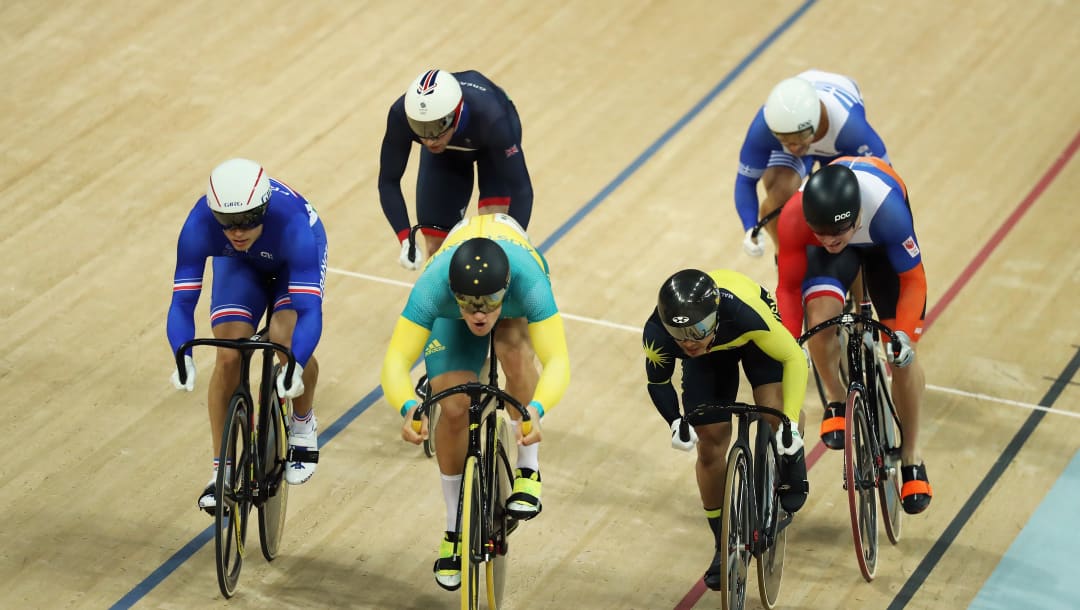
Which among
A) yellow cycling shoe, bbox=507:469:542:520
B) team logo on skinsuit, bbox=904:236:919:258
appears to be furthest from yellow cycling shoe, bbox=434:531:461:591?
team logo on skinsuit, bbox=904:236:919:258

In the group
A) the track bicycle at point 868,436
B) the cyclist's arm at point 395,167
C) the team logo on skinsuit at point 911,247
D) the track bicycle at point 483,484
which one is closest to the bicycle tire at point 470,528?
the track bicycle at point 483,484

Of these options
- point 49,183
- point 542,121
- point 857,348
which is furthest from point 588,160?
point 857,348

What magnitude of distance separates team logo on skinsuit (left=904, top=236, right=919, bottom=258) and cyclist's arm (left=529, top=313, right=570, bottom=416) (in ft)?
4.25

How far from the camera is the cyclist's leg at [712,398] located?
4.76m

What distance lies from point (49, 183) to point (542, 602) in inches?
153

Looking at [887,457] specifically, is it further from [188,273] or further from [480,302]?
[188,273]

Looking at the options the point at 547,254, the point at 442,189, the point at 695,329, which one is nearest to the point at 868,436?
the point at 695,329

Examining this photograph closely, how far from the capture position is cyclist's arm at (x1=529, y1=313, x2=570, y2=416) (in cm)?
445

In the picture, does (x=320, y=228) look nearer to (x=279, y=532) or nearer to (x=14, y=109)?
(x=279, y=532)

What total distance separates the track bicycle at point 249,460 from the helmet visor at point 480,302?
0.64 m

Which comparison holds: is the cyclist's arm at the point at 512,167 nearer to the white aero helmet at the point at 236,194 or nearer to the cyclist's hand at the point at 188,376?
the white aero helmet at the point at 236,194

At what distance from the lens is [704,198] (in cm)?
779

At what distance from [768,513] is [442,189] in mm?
1958

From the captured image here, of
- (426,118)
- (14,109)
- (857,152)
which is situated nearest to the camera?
(426,118)
